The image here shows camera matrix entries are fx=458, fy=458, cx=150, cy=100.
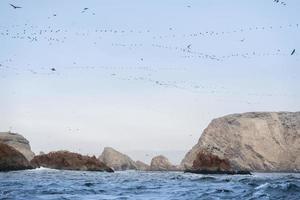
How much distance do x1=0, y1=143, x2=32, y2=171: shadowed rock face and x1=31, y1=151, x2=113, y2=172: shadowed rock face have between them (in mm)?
40957

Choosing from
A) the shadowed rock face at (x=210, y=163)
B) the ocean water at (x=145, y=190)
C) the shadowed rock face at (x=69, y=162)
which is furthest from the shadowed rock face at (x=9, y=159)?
the ocean water at (x=145, y=190)

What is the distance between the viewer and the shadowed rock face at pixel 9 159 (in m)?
109

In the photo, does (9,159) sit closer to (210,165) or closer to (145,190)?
(210,165)

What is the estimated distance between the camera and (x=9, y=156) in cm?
11256

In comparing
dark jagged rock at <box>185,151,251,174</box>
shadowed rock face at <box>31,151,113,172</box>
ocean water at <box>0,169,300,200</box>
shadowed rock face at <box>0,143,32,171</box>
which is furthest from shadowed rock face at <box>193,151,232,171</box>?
ocean water at <box>0,169,300,200</box>

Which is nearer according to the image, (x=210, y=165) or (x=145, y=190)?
(x=145, y=190)

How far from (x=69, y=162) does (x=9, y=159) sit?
50.9 meters

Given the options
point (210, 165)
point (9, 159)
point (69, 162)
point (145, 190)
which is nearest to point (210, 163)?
point (210, 165)

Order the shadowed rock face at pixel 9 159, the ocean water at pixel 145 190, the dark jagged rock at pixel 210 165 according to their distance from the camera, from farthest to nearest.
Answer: the dark jagged rock at pixel 210 165
the shadowed rock face at pixel 9 159
the ocean water at pixel 145 190

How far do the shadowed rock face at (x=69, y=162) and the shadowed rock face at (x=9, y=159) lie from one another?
134 ft

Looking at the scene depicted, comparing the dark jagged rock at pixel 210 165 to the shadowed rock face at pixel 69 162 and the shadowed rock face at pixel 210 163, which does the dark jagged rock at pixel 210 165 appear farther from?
the shadowed rock face at pixel 69 162

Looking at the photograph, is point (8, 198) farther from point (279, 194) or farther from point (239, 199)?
point (279, 194)

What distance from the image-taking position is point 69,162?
162125 millimetres

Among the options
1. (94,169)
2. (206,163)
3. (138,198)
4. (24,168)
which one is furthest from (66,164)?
(138,198)
